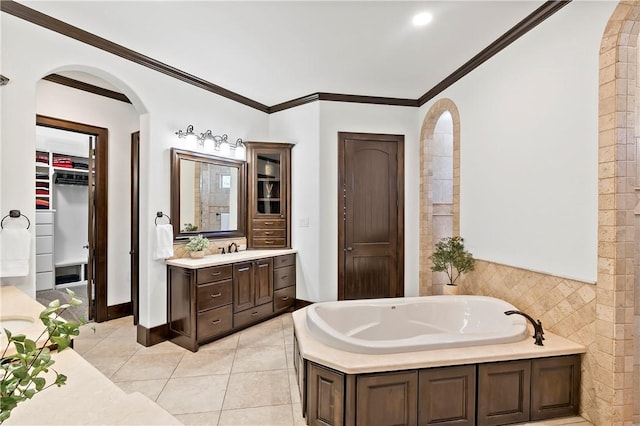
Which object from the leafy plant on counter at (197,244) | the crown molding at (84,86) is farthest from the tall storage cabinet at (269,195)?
the crown molding at (84,86)

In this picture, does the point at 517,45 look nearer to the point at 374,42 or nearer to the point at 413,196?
the point at 374,42

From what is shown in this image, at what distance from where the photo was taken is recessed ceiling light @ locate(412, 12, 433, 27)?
7.95 ft

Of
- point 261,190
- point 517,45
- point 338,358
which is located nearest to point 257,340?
point 338,358

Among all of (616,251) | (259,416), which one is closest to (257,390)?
(259,416)

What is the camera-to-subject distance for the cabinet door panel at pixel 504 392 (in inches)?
76.7

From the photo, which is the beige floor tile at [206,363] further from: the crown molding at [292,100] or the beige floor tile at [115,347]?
the crown molding at [292,100]

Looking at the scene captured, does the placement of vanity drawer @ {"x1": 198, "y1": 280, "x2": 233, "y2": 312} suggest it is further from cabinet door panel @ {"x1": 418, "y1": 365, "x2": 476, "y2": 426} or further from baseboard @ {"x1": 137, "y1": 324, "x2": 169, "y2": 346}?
cabinet door panel @ {"x1": 418, "y1": 365, "x2": 476, "y2": 426}

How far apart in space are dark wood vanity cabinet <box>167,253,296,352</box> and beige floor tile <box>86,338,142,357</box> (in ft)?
1.13

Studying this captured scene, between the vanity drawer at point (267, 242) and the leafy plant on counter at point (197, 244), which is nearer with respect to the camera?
the leafy plant on counter at point (197, 244)

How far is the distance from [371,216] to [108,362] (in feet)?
10.3

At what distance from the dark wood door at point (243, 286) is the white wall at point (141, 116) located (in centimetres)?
70

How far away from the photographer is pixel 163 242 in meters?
3.08

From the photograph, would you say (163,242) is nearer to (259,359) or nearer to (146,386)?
(146,386)

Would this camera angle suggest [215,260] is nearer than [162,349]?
No
